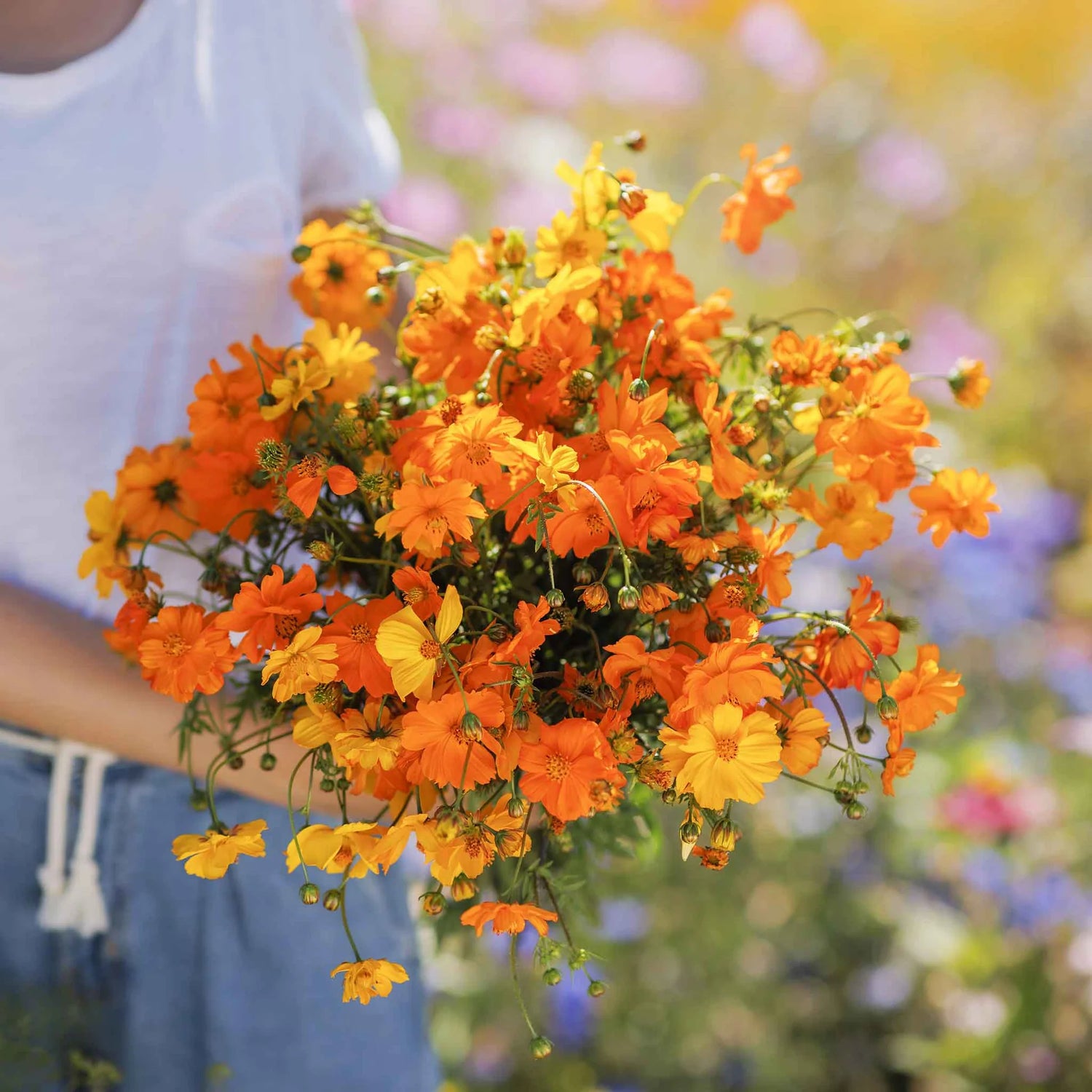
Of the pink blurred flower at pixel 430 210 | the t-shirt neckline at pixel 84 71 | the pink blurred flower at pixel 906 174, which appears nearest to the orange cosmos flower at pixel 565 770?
the t-shirt neckline at pixel 84 71

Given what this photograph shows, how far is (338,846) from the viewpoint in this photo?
43cm

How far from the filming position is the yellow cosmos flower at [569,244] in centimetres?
50

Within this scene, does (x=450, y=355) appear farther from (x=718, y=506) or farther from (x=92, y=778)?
(x=92, y=778)

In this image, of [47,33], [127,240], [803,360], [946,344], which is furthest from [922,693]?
[946,344]

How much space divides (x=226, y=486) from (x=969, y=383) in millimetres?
361

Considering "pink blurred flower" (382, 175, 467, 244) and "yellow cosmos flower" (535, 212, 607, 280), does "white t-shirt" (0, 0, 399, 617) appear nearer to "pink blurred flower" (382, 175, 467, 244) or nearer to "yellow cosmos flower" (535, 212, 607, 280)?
"yellow cosmos flower" (535, 212, 607, 280)

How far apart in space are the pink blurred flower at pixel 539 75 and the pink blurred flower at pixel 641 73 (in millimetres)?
82

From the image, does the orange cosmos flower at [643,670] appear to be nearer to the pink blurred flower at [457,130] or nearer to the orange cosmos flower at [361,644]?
the orange cosmos flower at [361,644]

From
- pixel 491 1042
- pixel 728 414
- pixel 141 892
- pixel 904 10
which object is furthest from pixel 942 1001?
pixel 904 10

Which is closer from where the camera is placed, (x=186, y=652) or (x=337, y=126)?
(x=186, y=652)

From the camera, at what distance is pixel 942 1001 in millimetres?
1364

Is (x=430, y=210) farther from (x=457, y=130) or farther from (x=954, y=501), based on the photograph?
(x=954, y=501)

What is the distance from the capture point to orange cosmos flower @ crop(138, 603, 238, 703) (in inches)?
16.5

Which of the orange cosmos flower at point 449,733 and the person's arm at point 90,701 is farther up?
the person's arm at point 90,701
